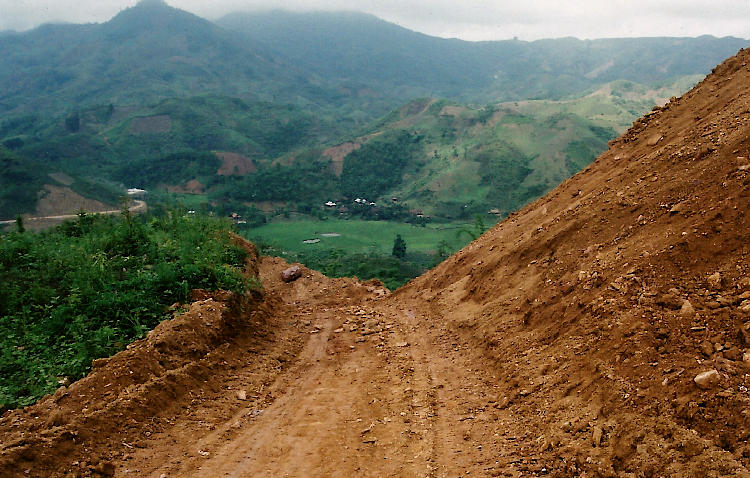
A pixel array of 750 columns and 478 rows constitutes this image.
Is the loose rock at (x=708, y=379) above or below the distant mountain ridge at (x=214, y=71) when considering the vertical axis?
below

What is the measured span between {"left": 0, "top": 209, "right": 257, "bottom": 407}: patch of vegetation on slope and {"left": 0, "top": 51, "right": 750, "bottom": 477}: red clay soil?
546mm

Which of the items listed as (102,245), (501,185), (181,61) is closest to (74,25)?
(181,61)

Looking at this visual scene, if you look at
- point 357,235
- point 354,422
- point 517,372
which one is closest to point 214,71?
point 357,235

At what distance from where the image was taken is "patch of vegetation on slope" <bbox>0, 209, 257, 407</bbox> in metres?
6.43

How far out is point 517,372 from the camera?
6.15 m

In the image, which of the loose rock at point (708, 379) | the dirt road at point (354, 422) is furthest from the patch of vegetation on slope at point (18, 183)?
the loose rock at point (708, 379)

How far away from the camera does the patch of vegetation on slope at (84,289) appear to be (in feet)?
21.1

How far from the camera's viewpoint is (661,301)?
514cm

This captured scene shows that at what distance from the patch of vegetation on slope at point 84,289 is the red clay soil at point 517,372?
0.55 meters

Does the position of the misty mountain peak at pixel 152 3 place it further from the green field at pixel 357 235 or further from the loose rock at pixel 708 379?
the loose rock at pixel 708 379

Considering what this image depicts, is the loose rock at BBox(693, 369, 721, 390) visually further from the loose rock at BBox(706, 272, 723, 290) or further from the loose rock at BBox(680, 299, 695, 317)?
the loose rock at BBox(706, 272, 723, 290)

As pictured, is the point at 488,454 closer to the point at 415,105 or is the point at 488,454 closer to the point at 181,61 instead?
the point at 415,105

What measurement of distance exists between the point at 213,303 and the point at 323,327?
228 centimetres

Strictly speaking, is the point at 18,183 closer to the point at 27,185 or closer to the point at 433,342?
the point at 27,185
